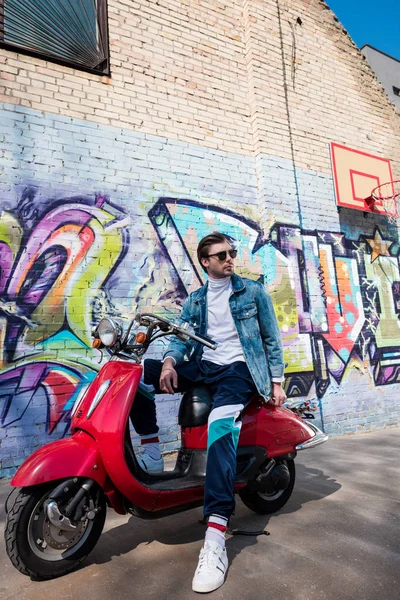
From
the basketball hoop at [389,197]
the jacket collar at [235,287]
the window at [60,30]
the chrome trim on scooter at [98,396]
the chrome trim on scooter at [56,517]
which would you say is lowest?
the chrome trim on scooter at [56,517]

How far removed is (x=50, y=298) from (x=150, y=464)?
7.81ft

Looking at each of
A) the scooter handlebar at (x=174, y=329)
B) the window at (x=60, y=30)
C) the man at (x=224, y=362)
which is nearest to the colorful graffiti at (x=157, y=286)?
the window at (x=60, y=30)

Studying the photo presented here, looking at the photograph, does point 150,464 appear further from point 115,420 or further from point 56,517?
point 56,517

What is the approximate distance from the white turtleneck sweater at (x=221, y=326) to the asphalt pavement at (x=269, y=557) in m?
1.00

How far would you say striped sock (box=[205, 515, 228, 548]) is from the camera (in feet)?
6.30

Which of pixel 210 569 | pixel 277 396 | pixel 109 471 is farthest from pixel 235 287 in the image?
pixel 210 569

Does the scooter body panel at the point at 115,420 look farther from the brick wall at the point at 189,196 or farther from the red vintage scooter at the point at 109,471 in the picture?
the brick wall at the point at 189,196

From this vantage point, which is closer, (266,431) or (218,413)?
(218,413)

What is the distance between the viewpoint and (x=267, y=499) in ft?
8.73

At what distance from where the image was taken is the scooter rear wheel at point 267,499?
2.62 meters

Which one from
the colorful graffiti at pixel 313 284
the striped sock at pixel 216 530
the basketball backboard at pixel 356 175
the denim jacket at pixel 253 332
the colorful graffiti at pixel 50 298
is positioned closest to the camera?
the striped sock at pixel 216 530

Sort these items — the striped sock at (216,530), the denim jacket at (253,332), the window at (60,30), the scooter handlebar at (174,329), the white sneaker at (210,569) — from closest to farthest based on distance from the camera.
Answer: the white sneaker at (210,569) < the striped sock at (216,530) < the scooter handlebar at (174,329) < the denim jacket at (253,332) < the window at (60,30)

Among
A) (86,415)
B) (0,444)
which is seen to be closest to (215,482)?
(86,415)

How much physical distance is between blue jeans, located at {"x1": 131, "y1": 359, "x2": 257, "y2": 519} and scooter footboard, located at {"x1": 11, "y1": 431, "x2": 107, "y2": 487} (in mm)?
386
